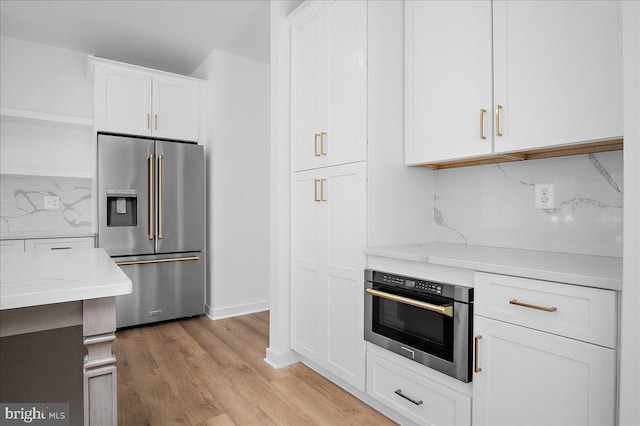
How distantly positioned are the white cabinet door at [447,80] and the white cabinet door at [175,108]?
2.51 m

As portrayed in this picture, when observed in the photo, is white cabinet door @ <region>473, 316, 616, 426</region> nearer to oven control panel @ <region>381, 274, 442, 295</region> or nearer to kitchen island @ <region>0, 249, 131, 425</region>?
oven control panel @ <region>381, 274, 442, 295</region>

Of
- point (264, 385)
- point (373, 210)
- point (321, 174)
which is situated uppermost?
point (321, 174)

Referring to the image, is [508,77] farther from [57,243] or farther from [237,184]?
[57,243]

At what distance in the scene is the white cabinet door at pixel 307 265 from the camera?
2.42m

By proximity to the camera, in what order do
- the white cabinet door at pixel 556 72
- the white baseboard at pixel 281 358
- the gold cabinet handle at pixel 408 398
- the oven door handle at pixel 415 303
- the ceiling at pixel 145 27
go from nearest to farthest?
the white cabinet door at pixel 556 72 → the oven door handle at pixel 415 303 → the gold cabinet handle at pixel 408 398 → the white baseboard at pixel 281 358 → the ceiling at pixel 145 27

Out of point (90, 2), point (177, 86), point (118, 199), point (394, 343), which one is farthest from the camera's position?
point (177, 86)

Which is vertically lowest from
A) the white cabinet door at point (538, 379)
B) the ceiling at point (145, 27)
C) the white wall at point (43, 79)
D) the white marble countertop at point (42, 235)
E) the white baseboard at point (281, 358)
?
the white baseboard at point (281, 358)

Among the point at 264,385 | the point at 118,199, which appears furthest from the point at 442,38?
the point at 118,199

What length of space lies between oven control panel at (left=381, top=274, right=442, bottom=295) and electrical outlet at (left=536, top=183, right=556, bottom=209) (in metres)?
0.72

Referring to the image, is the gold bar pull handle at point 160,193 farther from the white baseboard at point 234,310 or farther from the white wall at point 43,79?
the white wall at point 43,79

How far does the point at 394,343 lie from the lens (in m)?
1.92

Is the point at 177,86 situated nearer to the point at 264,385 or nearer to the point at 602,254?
the point at 264,385

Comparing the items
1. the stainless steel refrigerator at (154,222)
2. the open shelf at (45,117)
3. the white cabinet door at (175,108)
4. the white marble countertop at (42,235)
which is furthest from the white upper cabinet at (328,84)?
the open shelf at (45,117)

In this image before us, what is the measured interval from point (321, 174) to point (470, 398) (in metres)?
1.44
